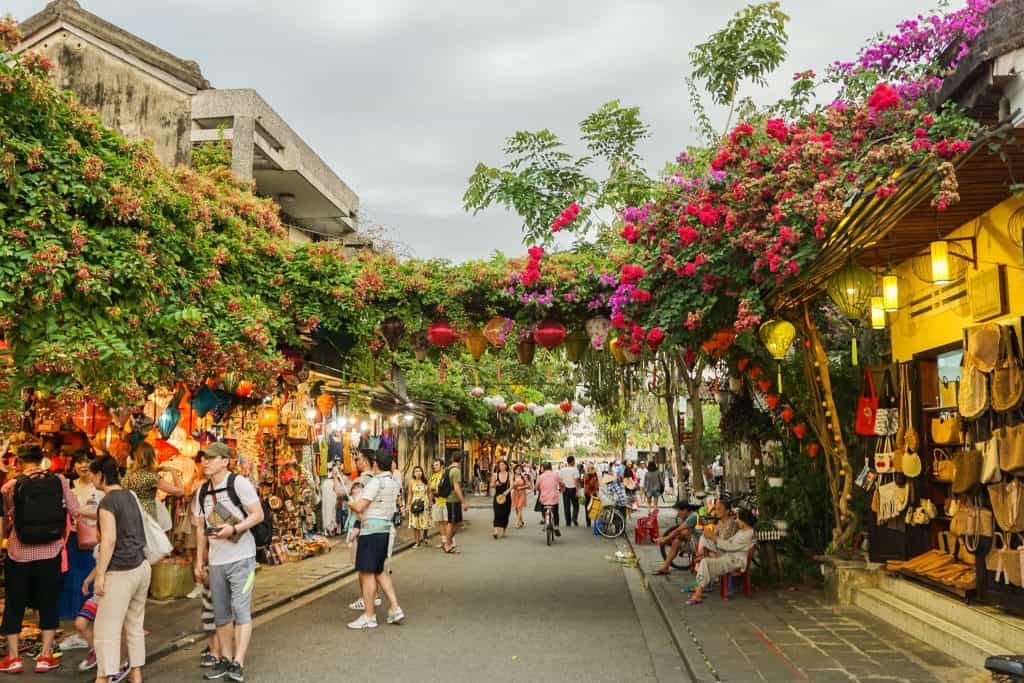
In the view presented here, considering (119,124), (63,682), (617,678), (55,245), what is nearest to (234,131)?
(119,124)

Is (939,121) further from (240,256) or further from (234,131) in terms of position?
(234,131)

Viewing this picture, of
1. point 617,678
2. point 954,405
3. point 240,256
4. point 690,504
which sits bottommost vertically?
point 617,678

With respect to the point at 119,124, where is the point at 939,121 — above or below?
below

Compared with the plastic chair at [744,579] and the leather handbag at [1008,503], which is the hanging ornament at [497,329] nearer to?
the plastic chair at [744,579]

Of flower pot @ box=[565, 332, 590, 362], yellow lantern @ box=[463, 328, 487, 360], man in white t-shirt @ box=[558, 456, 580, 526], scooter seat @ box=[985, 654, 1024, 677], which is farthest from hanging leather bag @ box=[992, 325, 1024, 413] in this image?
man in white t-shirt @ box=[558, 456, 580, 526]

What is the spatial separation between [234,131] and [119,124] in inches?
89.2

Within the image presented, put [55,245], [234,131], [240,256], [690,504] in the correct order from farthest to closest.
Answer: [234,131] < [690,504] < [240,256] < [55,245]

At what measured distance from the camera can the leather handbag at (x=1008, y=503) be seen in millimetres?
7027

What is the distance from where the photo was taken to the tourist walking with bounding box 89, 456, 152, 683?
649 cm

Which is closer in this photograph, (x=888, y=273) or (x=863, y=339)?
(x=888, y=273)

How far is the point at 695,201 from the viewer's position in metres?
9.00

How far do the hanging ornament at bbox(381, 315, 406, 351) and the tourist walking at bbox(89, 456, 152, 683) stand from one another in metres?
4.73

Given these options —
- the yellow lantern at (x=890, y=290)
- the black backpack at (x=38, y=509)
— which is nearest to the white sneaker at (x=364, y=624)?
the black backpack at (x=38, y=509)

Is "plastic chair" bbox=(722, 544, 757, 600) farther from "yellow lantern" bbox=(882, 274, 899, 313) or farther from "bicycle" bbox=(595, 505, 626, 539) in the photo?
"bicycle" bbox=(595, 505, 626, 539)
